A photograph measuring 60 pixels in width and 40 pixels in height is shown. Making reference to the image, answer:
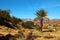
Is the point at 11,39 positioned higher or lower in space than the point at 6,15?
lower

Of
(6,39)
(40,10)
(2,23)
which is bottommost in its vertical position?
(6,39)

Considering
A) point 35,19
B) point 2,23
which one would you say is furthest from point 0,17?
point 35,19

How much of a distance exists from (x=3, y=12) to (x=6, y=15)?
1.69 metres

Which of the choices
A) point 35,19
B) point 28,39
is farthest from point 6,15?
point 28,39

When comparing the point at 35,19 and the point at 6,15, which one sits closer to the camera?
the point at 35,19

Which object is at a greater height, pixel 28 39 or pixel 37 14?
pixel 37 14

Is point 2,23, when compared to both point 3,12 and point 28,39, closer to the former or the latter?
point 3,12

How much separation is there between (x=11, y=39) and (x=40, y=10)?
27133 millimetres

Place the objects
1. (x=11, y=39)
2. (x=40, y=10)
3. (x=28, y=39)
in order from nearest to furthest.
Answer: (x=28, y=39)
(x=11, y=39)
(x=40, y=10)

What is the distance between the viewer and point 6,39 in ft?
83.8

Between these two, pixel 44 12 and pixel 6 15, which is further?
pixel 6 15

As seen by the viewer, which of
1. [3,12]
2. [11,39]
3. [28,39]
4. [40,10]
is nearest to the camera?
[28,39]

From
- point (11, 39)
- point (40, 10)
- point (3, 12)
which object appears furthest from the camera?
point (3, 12)

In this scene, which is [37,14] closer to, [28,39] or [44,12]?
[44,12]
